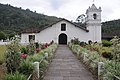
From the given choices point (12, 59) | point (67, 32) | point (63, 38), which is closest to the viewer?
point (12, 59)

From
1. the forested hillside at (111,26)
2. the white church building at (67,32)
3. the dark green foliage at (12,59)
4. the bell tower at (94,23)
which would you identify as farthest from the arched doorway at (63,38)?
the dark green foliage at (12,59)

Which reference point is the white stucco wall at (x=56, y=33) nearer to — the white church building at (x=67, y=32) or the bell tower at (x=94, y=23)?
the white church building at (x=67, y=32)

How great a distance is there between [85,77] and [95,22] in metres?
36.1

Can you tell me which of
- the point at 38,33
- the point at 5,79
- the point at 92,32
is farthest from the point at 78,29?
the point at 5,79

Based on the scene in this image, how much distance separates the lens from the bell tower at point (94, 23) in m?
46.6

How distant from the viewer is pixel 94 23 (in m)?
46.8

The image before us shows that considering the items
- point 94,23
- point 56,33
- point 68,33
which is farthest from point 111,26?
point 56,33

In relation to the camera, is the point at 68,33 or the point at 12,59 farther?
the point at 68,33

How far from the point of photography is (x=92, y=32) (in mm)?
46438

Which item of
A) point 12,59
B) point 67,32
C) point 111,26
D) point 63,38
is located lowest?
point 12,59

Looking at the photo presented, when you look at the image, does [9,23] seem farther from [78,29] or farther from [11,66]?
[11,66]

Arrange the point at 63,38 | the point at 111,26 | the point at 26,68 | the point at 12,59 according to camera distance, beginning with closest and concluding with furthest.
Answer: the point at 26,68, the point at 12,59, the point at 63,38, the point at 111,26

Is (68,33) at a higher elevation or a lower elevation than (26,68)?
higher

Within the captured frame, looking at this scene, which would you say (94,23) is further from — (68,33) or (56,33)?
(56,33)
